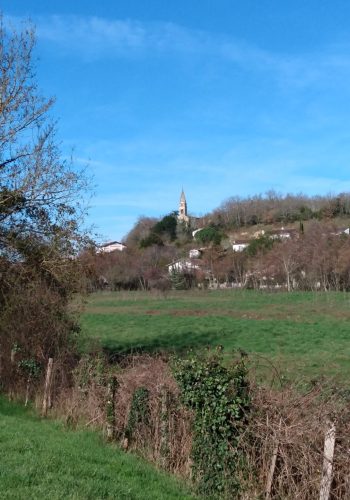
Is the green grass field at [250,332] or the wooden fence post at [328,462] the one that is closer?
the wooden fence post at [328,462]

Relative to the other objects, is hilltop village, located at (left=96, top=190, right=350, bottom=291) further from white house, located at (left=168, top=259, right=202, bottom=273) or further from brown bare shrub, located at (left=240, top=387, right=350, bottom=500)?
brown bare shrub, located at (left=240, top=387, right=350, bottom=500)

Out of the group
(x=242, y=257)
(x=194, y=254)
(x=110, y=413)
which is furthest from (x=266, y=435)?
(x=194, y=254)

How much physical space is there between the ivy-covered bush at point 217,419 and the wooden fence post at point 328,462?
4.47 feet

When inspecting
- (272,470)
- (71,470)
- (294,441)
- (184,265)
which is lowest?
(272,470)

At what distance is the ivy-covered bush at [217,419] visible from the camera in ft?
26.2

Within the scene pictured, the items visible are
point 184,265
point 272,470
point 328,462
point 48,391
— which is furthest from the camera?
point 184,265

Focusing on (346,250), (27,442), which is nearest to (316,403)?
(27,442)

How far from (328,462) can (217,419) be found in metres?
1.75

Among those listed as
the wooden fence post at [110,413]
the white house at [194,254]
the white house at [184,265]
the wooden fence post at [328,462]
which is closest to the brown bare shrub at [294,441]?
the wooden fence post at [328,462]

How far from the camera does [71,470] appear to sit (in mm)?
7664

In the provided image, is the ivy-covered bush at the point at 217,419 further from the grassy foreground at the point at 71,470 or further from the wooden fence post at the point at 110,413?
the wooden fence post at the point at 110,413

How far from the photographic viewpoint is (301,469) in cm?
739

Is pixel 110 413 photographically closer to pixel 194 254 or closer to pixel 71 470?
pixel 71 470

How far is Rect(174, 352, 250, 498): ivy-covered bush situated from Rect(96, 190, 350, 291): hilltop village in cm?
4364
